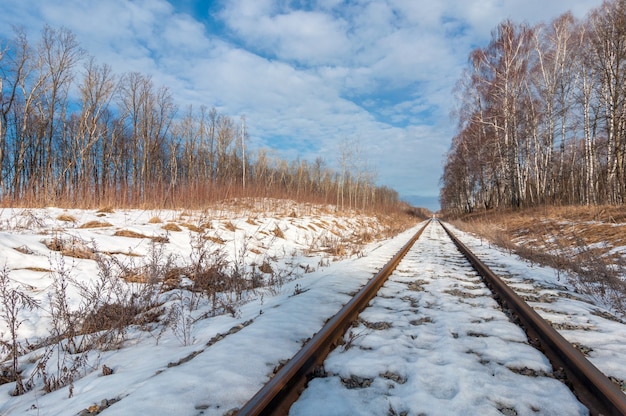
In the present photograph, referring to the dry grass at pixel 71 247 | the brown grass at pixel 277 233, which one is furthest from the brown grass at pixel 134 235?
the brown grass at pixel 277 233

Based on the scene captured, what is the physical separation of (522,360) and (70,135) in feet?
137

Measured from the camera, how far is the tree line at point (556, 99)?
14.6 meters

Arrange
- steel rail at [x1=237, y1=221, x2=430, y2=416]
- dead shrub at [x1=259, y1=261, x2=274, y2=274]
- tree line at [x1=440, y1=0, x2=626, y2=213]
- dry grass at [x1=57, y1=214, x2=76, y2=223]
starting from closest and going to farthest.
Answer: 1. steel rail at [x1=237, y1=221, x2=430, y2=416]
2. dead shrub at [x1=259, y1=261, x2=274, y2=274]
3. dry grass at [x1=57, y1=214, x2=76, y2=223]
4. tree line at [x1=440, y1=0, x2=626, y2=213]

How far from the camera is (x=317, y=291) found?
4797 mm

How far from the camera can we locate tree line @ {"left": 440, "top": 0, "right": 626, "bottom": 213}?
14.6 m

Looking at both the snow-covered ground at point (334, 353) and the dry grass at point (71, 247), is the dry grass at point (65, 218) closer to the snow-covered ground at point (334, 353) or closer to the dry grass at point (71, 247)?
the snow-covered ground at point (334, 353)

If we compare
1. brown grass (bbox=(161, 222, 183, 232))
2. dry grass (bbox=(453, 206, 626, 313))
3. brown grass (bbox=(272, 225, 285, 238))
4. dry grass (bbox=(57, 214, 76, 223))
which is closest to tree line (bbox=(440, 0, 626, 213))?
dry grass (bbox=(453, 206, 626, 313))

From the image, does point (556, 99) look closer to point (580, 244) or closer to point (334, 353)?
point (580, 244)

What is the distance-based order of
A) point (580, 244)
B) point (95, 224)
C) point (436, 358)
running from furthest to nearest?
point (95, 224), point (580, 244), point (436, 358)

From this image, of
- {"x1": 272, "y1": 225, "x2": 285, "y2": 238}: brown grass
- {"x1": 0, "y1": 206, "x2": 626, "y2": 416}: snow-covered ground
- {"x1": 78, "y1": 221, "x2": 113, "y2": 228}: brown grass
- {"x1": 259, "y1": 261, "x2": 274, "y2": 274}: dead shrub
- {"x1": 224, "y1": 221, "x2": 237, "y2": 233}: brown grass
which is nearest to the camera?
{"x1": 0, "y1": 206, "x2": 626, "y2": 416}: snow-covered ground

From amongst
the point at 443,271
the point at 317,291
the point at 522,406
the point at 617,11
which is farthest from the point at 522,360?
the point at 617,11

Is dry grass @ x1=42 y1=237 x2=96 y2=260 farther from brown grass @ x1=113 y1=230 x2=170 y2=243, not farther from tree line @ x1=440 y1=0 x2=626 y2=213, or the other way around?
tree line @ x1=440 y1=0 x2=626 y2=213

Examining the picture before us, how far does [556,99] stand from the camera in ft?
61.2

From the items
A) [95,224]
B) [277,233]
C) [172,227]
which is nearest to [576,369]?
[172,227]
